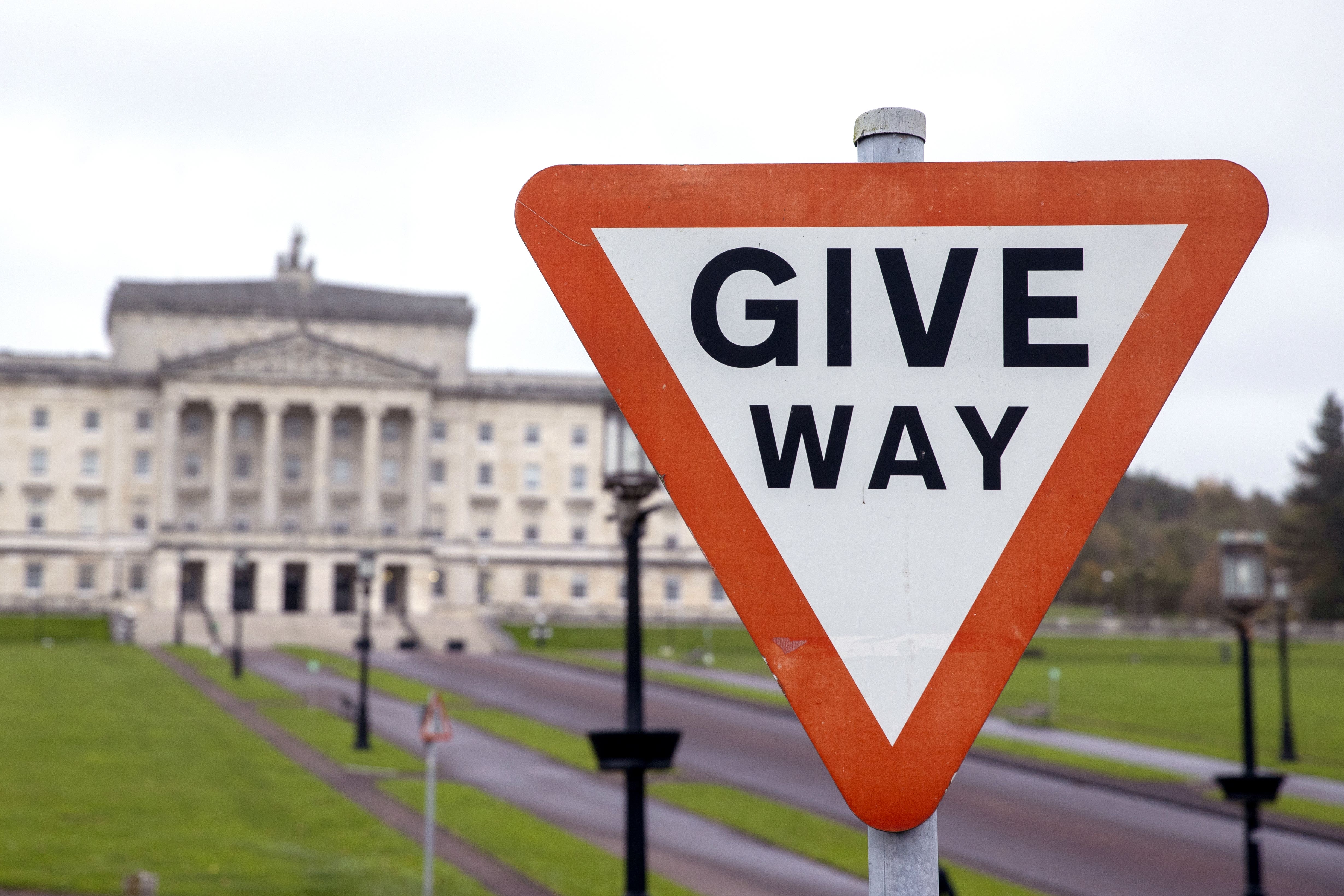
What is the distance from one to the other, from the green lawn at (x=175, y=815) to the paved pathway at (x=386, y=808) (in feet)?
1.34

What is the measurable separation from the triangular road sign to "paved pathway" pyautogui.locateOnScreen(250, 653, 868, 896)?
20.5m

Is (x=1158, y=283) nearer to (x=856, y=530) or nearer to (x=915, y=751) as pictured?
(x=856, y=530)

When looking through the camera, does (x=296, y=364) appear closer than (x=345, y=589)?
No

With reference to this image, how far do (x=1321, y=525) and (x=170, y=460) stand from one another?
97979 millimetres

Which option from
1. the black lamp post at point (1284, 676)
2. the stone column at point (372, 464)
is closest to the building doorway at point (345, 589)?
the stone column at point (372, 464)

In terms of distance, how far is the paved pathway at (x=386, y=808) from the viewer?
21375 mm

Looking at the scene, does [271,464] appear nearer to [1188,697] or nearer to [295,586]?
[295,586]

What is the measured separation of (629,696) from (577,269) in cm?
1087

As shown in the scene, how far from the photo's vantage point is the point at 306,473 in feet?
342

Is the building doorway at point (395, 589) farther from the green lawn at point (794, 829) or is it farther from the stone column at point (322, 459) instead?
the green lawn at point (794, 829)

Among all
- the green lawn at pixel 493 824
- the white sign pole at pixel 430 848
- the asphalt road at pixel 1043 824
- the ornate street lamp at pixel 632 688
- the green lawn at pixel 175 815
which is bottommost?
the asphalt road at pixel 1043 824

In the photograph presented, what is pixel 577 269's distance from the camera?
7.82 ft

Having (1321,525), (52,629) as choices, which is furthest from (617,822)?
(1321,525)

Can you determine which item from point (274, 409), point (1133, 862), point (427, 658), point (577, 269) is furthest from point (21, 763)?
point (274, 409)
